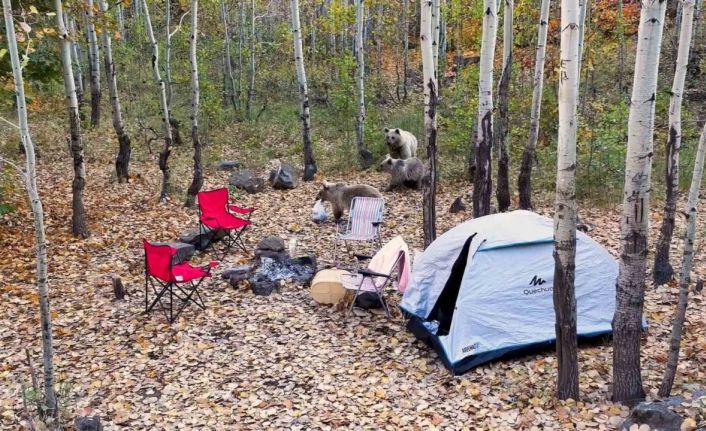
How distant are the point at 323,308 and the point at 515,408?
2602 mm

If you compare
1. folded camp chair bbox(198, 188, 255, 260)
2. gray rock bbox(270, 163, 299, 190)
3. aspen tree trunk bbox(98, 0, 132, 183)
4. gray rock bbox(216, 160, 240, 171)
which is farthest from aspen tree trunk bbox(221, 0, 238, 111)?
folded camp chair bbox(198, 188, 255, 260)

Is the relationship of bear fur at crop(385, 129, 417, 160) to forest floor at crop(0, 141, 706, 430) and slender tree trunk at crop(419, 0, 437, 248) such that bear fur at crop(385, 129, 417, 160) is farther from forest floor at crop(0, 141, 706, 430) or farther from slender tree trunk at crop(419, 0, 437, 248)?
forest floor at crop(0, 141, 706, 430)

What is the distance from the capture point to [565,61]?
3775mm

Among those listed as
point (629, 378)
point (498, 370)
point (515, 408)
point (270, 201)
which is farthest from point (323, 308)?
point (270, 201)

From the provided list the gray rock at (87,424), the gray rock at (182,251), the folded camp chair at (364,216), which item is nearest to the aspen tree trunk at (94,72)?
the gray rock at (182,251)

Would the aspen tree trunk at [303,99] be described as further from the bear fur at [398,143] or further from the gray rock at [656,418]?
the gray rock at [656,418]

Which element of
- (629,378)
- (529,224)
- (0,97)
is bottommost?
(629,378)

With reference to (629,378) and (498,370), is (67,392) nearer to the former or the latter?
(498,370)

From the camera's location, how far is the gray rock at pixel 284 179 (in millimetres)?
11148

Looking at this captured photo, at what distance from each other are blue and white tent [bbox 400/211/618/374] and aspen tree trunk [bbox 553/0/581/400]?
0.81 meters

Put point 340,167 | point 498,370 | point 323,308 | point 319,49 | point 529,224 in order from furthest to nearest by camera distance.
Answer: point 319,49 → point 340,167 → point 323,308 → point 529,224 → point 498,370

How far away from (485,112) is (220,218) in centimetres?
391

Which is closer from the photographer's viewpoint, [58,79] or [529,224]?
[529,224]

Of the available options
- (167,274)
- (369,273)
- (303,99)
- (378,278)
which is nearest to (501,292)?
(369,273)
